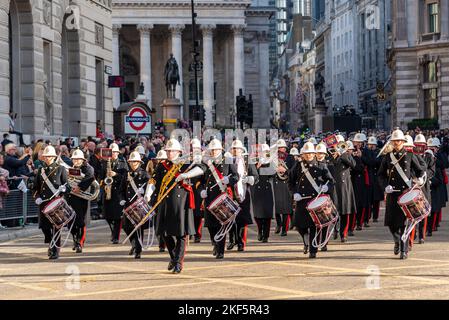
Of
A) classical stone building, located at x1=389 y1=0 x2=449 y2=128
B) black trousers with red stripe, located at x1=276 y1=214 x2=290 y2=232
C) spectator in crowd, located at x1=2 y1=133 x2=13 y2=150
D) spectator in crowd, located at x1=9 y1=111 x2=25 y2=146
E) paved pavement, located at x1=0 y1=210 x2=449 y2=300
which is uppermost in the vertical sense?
classical stone building, located at x1=389 y1=0 x2=449 y2=128

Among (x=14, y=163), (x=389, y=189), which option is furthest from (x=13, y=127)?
(x=389, y=189)

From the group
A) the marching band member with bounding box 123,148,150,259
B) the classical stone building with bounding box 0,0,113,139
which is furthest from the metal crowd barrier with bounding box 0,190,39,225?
the classical stone building with bounding box 0,0,113,139

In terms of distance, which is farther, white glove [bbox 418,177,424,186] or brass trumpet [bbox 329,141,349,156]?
brass trumpet [bbox 329,141,349,156]

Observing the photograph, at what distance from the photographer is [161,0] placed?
11244cm

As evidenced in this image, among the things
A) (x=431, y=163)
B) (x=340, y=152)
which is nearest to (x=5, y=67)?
(x=340, y=152)

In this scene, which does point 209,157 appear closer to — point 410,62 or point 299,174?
point 299,174

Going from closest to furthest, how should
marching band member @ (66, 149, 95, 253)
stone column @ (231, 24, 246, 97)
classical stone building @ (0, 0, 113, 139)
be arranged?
marching band member @ (66, 149, 95, 253) < classical stone building @ (0, 0, 113, 139) < stone column @ (231, 24, 246, 97)

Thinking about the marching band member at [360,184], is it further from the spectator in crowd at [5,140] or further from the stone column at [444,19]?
the stone column at [444,19]

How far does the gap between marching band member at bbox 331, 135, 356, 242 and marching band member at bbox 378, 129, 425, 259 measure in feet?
9.23

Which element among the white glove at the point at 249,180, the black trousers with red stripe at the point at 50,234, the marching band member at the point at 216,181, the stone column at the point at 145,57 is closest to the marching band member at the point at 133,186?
the black trousers with red stripe at the point at 50,234

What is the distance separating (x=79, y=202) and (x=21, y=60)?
487 inches

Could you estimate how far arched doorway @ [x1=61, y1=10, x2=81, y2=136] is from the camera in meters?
36.6

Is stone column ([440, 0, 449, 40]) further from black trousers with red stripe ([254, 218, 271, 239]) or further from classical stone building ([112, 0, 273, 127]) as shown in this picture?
black trousers with red stripe ([254, 218, 271, 239])

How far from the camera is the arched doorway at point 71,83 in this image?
36594mm
